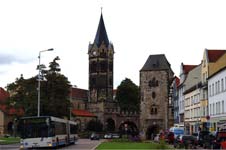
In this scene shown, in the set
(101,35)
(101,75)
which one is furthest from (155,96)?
(101,35)

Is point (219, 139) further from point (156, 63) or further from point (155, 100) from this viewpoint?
point (156, 63)

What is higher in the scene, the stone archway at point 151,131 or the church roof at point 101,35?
the church roof at point 101,35

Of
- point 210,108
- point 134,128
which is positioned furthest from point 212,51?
point 134,128

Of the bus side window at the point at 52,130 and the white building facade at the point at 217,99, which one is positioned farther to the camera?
the white building facade at the point at 217,99

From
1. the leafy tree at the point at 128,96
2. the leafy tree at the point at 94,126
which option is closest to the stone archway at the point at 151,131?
the leafy tree at the point at 94,126

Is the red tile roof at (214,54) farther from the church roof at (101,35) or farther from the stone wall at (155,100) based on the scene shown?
the church roof at (101,35)

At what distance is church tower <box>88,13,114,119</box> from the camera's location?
151 m

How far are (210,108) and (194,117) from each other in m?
12.6

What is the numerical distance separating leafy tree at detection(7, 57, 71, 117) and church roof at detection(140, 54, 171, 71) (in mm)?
33503

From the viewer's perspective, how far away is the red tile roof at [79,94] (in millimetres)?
162250

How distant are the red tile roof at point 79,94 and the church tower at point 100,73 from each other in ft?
32.1

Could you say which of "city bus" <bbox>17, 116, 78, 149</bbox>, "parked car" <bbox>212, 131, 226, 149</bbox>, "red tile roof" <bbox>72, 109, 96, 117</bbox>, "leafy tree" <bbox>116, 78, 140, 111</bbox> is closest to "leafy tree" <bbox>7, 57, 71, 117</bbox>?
"city bus" <bbox>17, 116, 78, 149</bbox>

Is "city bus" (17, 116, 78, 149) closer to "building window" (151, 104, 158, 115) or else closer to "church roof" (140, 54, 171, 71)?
"building window" (151, 104, 158, 115)

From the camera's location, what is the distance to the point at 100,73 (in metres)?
153
